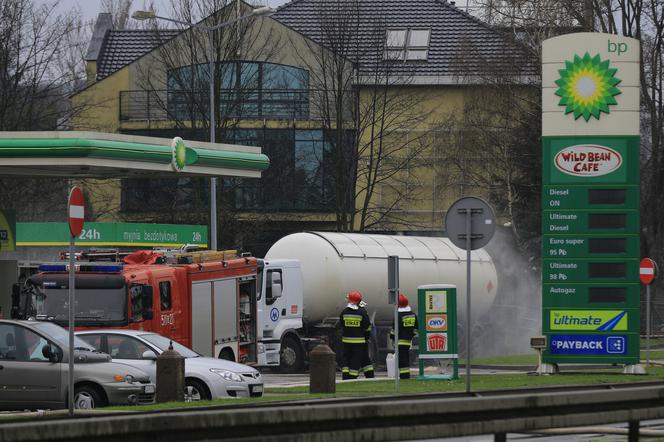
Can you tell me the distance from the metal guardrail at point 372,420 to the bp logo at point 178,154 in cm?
1735

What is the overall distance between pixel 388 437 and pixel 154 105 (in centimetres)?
4798

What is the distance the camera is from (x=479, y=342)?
4322 cm

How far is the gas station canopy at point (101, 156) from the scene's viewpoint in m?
25.9

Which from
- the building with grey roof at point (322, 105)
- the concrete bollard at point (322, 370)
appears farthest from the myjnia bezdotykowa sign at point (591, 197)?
the building with grey roof at point (322, 105)

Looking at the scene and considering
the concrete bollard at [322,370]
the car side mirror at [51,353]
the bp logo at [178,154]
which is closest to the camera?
the car side mirror at [51,353]

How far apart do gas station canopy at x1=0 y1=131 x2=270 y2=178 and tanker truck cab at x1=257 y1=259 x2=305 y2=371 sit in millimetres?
4983

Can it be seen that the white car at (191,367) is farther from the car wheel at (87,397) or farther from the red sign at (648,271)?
the red sign at (648,271)

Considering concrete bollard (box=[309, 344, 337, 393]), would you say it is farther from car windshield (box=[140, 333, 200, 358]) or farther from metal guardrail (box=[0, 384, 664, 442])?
metal guardrail (box=[0, 384, 664, 442])

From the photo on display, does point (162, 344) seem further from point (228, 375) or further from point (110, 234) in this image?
point (110, 234)

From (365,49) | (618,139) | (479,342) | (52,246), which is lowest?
(479,342)

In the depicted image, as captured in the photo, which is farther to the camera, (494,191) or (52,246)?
(494,191)

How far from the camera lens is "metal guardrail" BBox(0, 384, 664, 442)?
8.24m

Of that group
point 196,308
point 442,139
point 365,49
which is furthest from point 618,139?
point 442,139

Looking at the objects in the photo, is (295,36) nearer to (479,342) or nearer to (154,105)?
(154,105)
